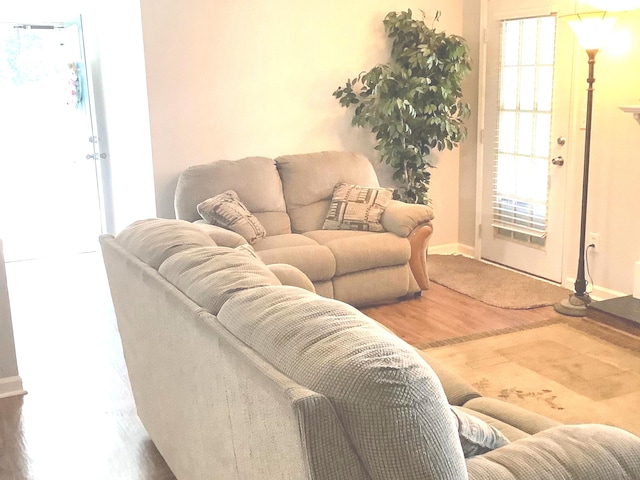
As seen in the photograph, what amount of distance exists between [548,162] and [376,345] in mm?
4120

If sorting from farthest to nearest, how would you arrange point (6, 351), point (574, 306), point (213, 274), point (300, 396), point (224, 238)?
point (574, 306) < point (224, 238) < point (6, 351) < point (213, 274) < point (300, 396)

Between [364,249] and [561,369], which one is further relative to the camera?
[364,249]

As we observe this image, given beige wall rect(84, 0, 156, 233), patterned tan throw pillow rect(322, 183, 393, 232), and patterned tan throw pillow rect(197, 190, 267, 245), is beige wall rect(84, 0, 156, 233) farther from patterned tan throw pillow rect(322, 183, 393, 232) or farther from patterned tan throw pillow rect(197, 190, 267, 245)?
patterned tan throw pillow rect(322, 183, 393, 232)

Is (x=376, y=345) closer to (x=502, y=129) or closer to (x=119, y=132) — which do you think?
(x=502, y=129)

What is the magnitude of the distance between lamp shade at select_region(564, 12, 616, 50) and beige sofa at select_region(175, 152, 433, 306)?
4.77ft

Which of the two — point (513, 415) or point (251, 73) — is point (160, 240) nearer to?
point (513, 415)

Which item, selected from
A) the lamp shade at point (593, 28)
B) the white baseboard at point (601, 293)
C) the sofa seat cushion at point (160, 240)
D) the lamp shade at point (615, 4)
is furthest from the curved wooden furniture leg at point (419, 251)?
the sofa seat cushion at point (160, 240)

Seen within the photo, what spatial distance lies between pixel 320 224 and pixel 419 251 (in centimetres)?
75

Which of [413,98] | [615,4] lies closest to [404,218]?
[413,98]

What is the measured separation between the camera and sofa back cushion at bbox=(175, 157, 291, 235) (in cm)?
474

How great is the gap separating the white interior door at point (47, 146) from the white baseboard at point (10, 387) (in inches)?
126

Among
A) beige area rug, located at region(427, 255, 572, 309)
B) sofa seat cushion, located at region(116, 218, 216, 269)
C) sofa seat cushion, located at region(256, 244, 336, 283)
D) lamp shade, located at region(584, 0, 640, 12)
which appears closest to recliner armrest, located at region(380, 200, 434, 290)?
beige area rug, located at region(427, 255, 572, 309)

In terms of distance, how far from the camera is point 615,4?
418cm

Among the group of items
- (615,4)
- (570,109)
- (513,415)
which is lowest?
(513,415)
